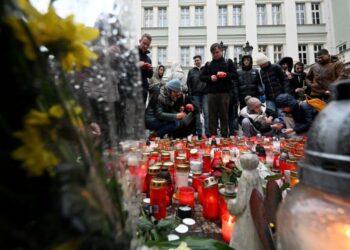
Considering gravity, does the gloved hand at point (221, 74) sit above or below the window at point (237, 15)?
below

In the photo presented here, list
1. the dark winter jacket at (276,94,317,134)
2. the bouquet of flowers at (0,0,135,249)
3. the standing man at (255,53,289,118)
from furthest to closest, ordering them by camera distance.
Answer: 1. the standing man at (255,53,289,118)
2. the dark winter jacket at (276,94,317,134)
3. the bouquet of flowers at (0,0,135,249)

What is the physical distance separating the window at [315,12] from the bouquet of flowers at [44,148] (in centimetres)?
1543

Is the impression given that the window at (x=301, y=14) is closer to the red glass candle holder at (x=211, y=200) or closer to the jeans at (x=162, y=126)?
the jeans at (x=162, y=126)

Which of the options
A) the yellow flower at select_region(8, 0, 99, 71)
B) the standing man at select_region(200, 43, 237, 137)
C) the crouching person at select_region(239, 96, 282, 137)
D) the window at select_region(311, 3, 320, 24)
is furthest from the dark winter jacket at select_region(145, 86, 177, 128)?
the window at select_region(311, 3, 320, 24)

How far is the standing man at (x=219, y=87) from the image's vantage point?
10.4 ft

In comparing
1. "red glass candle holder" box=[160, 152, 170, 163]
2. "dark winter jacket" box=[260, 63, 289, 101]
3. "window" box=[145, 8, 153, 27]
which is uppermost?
"window" box=[145, 8, 153, 27]

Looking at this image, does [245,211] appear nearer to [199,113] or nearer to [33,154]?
[33,154]

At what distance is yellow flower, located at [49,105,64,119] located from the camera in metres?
0.16

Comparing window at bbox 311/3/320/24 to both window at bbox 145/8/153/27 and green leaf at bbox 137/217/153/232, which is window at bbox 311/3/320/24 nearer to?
window at bbox 145/8/153/27

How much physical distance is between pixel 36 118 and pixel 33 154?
2 centimetres

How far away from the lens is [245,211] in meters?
0.50

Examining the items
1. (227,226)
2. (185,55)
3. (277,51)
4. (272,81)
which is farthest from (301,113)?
(277,51)

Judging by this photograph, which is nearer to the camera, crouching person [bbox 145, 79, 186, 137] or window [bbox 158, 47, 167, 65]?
crouching person [bbox 145, 79, 186, 137]

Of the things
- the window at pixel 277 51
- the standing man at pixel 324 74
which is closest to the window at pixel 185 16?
the window at pixel 277 51
